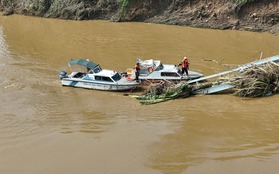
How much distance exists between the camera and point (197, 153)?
11703 mm

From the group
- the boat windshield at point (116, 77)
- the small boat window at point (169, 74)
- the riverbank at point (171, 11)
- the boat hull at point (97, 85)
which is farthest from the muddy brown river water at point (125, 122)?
the riverbank at point (171, 11)

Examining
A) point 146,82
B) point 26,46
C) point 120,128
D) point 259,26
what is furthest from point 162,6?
point 120,128

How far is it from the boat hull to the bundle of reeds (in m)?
5.84

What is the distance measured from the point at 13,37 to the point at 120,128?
1970cm

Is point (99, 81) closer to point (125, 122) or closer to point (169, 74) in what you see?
point (169, 74)

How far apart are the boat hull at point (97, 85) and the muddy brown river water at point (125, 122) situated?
30 centimetres

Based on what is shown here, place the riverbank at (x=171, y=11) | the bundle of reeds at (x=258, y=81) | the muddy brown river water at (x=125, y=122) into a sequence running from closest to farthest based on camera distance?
the muddy brown river water at (x=125, y=122), the bundle of reeds at (x=258, y=81), the riverbank at (x=171, y=11)

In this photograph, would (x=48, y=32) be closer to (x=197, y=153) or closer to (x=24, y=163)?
(x=24, y=163)

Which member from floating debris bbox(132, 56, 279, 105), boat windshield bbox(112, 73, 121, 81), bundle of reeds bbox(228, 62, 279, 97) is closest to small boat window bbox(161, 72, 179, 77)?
floating debris bbox(132, 56, 279, 105)

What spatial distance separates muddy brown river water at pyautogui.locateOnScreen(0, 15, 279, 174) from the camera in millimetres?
11305

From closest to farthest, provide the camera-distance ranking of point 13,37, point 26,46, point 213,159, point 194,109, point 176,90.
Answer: point 213,159 < point 194,109 < point 176,90 < point 26,46 < point 13,37

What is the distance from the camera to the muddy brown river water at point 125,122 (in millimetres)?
11305

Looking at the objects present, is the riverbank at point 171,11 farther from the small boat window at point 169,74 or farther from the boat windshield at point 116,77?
the boat windshield at point 116,77

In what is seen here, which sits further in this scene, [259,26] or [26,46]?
[259,26]
